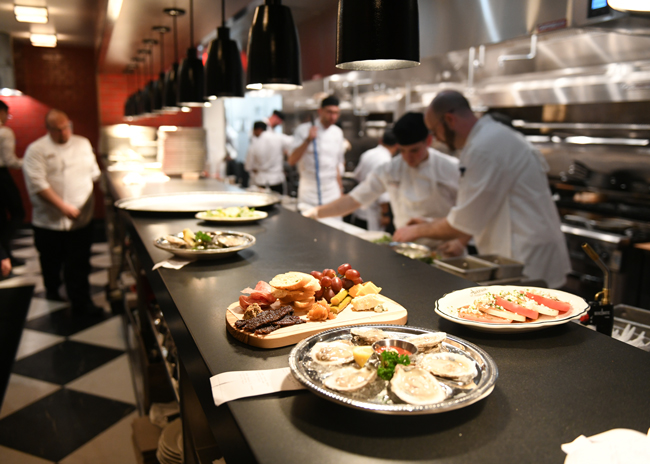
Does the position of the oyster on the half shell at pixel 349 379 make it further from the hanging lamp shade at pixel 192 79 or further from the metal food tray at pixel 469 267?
the hanging lamp shade at pixel 192 79

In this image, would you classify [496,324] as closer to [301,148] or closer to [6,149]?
[301,148]

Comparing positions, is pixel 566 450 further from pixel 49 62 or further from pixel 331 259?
pixel 49 62

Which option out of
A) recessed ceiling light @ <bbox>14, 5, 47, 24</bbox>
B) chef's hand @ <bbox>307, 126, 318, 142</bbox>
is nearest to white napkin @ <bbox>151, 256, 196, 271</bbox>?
chef's hand @ <bbox>307, 126, 318, 142</bbox>

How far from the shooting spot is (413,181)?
3.69m

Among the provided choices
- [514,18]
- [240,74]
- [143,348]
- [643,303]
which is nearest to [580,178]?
[643,303]

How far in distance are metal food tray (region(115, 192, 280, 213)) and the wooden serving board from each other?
1702 mm

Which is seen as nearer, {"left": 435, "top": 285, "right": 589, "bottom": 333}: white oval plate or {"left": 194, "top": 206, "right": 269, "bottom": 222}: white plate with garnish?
{"left": 435, "top": 285, "right": 589, "bottom": 333}: white oval plate

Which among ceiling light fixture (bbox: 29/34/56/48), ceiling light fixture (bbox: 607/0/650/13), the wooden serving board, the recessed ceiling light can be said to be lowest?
the wooden serving board

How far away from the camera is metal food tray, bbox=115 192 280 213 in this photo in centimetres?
275

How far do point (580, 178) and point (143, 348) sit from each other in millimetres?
A: 4550

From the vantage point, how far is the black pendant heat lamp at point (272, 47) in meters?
1.81

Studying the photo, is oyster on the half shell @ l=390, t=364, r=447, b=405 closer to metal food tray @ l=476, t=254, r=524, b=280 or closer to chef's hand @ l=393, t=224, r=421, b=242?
metal food tray @ l=476, t=254, r=524, b=280

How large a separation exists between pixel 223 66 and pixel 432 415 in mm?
2079

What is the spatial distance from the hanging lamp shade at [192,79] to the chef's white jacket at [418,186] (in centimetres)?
133
